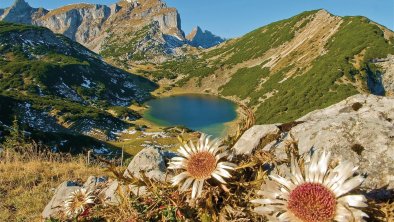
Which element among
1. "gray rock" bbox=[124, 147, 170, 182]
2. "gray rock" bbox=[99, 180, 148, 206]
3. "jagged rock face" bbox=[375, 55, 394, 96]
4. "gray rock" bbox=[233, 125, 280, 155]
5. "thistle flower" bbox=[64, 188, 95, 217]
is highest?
"jagged rock face" bbox=[375, 55, 394, 96]

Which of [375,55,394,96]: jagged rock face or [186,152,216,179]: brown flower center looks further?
[375,55,394,96]: jagged rock face

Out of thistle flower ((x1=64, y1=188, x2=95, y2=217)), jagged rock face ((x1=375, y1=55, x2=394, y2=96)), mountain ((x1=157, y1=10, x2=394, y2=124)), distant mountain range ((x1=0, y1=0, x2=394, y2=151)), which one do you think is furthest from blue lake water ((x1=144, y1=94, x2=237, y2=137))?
thistle flower ((x1=64, y1=188, x2=95, y2=217))

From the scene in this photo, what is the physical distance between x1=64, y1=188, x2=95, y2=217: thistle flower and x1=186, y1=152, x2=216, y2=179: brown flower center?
1392 mm

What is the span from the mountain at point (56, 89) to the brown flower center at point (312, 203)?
77970mm

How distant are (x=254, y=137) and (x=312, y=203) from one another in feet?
7.06

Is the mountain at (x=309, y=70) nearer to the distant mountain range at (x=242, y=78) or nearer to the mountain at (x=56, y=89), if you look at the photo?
the distant mountain range at (x=242, y=78)

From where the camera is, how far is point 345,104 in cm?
674

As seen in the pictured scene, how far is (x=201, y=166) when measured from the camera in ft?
11.3

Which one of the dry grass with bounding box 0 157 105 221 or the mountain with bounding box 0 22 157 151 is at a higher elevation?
the mountain with bounding box 0 22 157 151

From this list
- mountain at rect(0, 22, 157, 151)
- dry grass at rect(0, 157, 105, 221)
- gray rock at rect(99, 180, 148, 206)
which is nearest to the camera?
gray rock at rect(99, 180, 148, 206)

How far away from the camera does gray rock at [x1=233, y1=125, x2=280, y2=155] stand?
4.66 m

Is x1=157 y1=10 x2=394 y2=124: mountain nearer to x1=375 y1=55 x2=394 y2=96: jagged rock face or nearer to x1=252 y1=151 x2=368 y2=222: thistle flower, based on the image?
x1=375 y1=55 x2=394 y2=96: jagged rock face

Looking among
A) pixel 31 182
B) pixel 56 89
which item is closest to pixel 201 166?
pixel 31 182

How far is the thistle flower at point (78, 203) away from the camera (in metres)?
4.17
